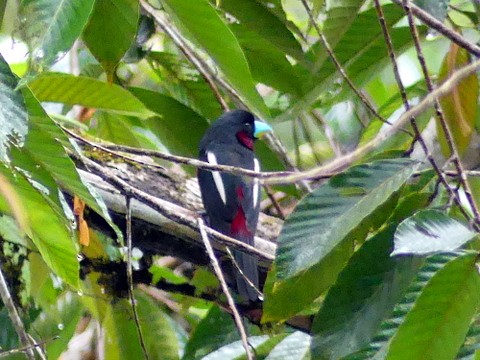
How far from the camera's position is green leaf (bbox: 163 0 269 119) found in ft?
5.42

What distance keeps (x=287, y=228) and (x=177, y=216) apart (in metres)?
0.42

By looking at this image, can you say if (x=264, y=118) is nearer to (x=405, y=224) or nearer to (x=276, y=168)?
(x=405, y=224)

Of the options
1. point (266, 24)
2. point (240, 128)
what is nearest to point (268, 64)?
point (266, 24)

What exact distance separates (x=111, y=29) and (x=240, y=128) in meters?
1.90

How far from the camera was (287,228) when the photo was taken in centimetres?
155

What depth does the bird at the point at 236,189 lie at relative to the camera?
8.43 feet

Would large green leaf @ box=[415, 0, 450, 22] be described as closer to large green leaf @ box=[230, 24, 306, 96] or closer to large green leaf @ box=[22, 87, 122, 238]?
large green leaf @ box=[230, 24, 306, 96]

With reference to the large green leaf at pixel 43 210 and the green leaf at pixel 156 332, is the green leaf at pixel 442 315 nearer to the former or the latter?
the large green leaf at pixel 43 210

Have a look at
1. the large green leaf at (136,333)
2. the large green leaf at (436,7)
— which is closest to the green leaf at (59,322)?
the large green leaf at (136,333)

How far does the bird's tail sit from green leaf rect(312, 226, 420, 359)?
2.68 feet

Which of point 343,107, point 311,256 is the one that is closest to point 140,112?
point 311,256

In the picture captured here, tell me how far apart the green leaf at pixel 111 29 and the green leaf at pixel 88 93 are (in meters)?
0.25

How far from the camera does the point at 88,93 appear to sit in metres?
2.22

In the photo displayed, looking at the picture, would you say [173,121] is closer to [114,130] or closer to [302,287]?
[114,130]
